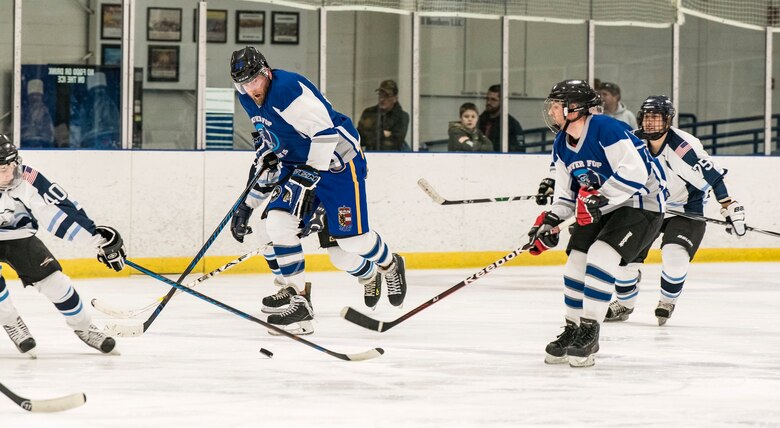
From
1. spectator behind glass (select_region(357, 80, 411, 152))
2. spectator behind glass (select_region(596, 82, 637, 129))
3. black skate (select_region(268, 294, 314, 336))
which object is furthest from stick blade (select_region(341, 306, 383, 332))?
spectator behind glass (select_region(596, 82, 637, 129))

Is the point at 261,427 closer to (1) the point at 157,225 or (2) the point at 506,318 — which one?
(2) the point at 506,318

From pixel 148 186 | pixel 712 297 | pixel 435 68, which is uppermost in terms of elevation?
pixel 435 68

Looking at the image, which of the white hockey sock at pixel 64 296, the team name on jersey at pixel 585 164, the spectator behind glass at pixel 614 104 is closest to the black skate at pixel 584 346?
the team name on jersey at pixel 585 164

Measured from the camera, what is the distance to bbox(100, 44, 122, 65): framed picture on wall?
7410mm

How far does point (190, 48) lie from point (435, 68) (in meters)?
1.70

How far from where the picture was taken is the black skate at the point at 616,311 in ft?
17.2

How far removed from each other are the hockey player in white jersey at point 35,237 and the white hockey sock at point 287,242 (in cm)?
95

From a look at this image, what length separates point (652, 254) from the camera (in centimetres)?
869

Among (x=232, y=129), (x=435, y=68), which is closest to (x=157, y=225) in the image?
(x=232, y=129)

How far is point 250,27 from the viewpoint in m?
7.86

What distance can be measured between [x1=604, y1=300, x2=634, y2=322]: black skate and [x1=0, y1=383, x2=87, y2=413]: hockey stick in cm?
275

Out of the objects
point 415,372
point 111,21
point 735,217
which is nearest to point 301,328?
point 415,372

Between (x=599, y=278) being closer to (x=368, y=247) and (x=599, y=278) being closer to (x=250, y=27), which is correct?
(x=368, y=247)

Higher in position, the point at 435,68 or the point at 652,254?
the point at 435,68
